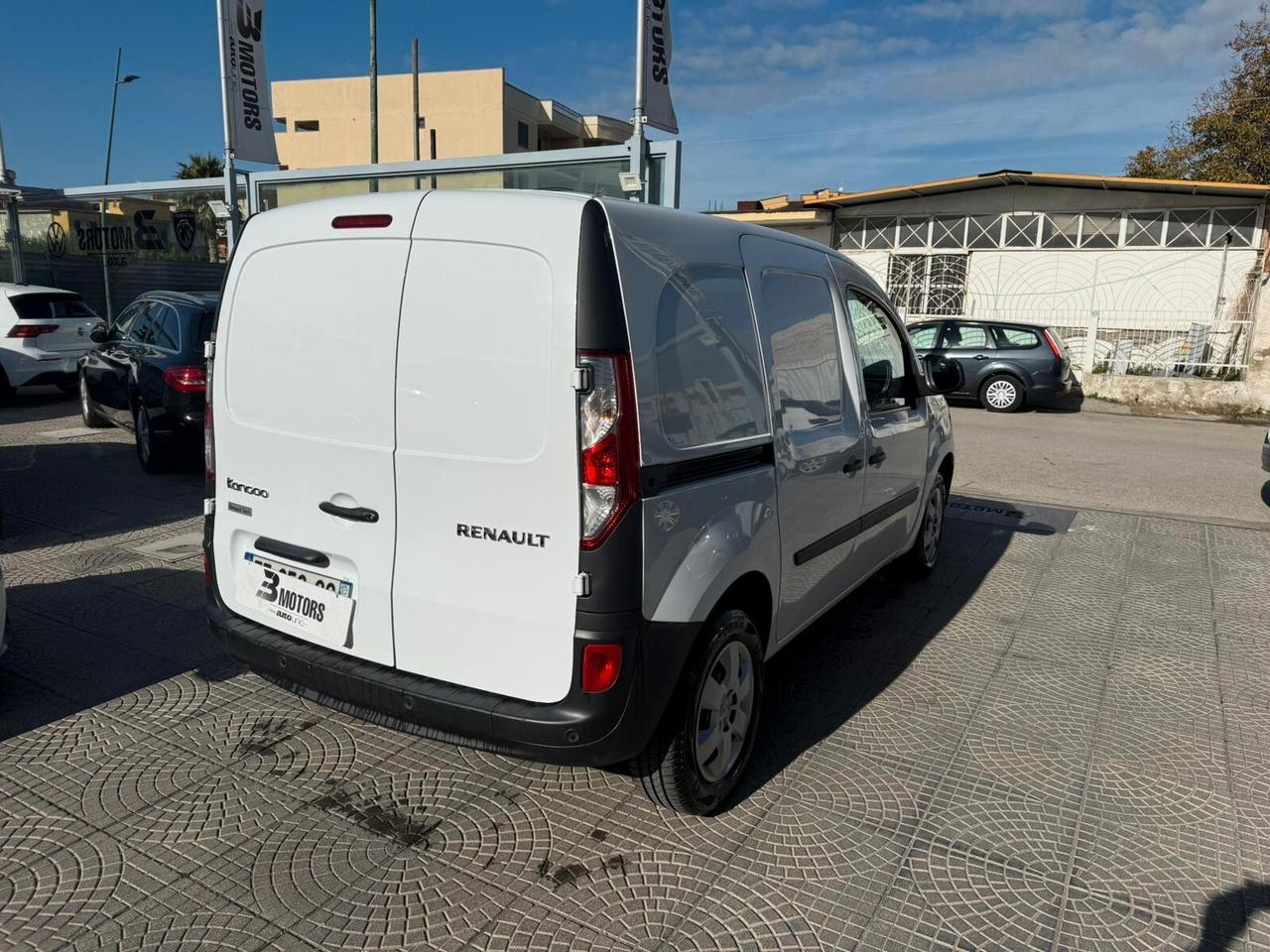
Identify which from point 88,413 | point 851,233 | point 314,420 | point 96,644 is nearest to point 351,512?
point 314,420

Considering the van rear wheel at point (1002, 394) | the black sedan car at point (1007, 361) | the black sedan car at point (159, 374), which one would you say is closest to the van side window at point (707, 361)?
the black sedan car at point (159, 374)

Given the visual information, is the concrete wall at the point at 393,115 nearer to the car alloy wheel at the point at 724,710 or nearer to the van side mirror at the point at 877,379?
the van side mirror at the point at 877,379

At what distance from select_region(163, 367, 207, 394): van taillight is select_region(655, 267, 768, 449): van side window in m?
A: 5.98

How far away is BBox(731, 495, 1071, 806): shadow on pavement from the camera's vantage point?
3.66 m

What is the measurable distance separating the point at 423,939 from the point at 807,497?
2.03 metres

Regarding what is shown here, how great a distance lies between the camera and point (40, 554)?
5.75 meters

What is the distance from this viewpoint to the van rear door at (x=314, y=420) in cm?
276

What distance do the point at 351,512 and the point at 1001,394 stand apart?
1462 cm

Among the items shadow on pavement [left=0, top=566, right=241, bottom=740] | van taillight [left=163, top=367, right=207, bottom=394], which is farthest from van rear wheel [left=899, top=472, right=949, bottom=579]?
van taillight [left=163, top=367, right=207, bottom=394]

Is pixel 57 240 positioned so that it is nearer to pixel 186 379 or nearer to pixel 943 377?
pixel 186 379

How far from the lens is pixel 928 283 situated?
21.2 metres

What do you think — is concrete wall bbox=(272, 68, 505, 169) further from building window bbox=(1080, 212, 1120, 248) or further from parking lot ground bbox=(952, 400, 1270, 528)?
parking lot ground bbox=(952, 400, 1270, 528)

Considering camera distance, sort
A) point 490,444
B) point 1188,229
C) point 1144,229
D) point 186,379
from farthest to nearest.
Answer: point 1144,229 < point 1188,229 < point 186,379 < point 490,444

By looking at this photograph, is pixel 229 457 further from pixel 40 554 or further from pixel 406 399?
pixel 40 554
